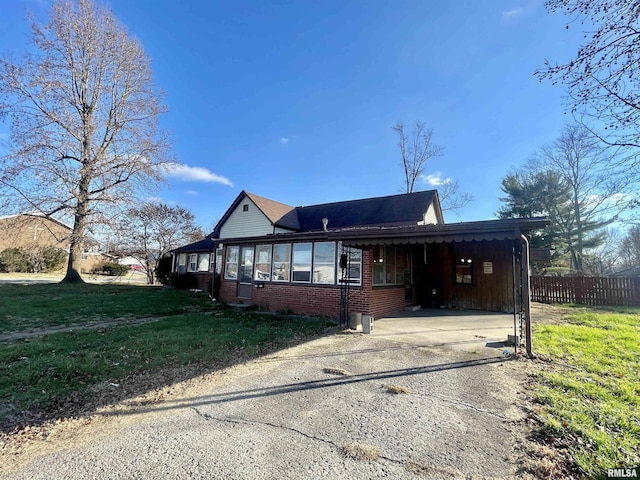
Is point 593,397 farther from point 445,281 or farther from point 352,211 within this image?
point 352,211

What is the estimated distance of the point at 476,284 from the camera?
40.6 ft

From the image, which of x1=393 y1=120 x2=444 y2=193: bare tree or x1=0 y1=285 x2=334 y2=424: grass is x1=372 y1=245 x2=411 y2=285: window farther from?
x1=393 y1=120 x2=444 y2=193: bare tree

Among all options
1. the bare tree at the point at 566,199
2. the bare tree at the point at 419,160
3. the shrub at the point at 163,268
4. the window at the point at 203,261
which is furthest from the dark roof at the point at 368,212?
the shrub at the point at 163,268

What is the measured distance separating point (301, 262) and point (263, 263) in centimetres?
203

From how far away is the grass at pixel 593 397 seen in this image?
2748 mm

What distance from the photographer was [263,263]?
39.5ft

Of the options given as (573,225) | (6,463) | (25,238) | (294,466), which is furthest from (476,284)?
(25,238)

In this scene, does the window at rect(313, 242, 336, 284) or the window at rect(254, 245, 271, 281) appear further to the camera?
the window at rect(254, 245, 271, 281)

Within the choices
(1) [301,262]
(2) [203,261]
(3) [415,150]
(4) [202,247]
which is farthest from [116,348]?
(3) [415,150]

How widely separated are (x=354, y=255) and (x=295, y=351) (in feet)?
13.7

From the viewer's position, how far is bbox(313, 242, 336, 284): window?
1009 centimetres

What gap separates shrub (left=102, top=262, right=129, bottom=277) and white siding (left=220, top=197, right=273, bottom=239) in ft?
76.4

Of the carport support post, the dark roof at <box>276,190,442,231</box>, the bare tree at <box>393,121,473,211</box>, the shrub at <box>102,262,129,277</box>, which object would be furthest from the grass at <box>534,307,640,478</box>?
the shrub at <box>102,262,129,277</box>

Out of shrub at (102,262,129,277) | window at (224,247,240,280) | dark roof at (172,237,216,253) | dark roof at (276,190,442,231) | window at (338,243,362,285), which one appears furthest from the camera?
shrub at (102,262,129,277)
